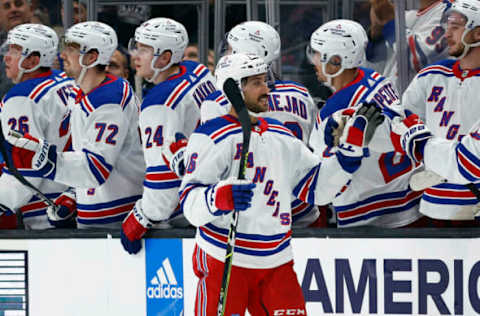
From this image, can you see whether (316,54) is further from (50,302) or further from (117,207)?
(50,302)

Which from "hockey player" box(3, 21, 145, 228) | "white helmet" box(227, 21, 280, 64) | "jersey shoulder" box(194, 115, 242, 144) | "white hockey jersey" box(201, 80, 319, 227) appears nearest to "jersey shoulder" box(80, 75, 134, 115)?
"hockey player" box(3, 21, 145, 228)

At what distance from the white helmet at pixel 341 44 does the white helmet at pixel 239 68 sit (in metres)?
0.87

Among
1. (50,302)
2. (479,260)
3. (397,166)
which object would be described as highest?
(397,166)

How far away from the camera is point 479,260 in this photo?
153 inches

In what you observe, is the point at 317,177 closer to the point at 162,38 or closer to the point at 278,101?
the point at 278,101

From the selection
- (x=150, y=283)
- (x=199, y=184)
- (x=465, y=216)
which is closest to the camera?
(x=199, y=184)

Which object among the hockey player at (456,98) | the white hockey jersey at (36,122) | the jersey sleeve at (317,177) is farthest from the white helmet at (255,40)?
the jersey sleeve at (317,177)

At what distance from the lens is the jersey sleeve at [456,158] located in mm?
3541

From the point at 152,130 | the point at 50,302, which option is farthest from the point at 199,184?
the point at 50,302

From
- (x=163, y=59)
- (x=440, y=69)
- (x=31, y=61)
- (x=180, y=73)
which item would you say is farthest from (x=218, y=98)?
(x=31, y=61)

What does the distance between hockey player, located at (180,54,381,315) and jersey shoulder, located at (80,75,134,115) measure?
109 cm

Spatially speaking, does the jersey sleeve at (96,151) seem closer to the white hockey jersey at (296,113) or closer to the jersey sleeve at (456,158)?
the white hockey jersey at (296,113)

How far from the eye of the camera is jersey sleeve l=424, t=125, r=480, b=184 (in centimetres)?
354

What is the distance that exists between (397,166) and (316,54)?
68 centimetres
